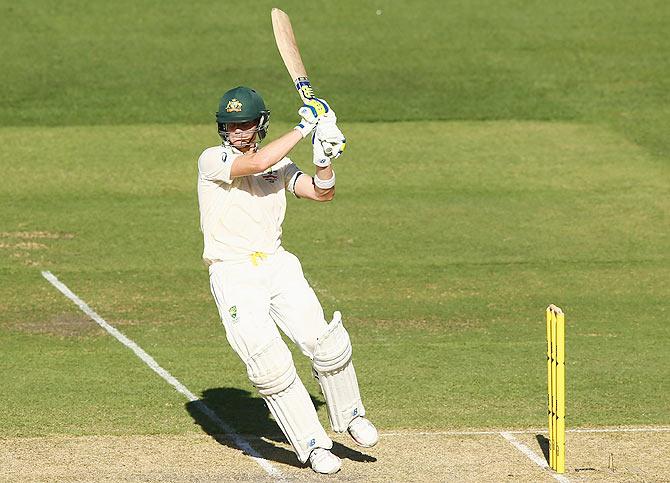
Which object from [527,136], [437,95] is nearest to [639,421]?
[527,136]

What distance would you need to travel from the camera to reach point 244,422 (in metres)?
10.2

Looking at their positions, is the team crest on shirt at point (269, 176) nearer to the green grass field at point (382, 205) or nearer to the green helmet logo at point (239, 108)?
the green helmet logo at point (239, 108)

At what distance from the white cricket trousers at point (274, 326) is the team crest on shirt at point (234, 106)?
101 cm

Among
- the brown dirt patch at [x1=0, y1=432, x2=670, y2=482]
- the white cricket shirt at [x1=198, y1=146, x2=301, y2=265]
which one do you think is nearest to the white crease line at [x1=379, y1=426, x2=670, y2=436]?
the brown dirt patch at [x1=0, y1=432, x2=670, y2=482]

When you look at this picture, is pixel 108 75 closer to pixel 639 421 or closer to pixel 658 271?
pixel 658 271

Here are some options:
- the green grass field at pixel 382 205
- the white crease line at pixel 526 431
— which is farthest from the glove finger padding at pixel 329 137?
the green grass field at pixel 382 205

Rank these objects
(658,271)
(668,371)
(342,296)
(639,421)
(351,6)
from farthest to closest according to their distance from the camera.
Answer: (351,6), (658,271), (342,296), (668,371), (639,421)

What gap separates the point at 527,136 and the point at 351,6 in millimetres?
6766

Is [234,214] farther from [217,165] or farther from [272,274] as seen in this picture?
[272,274]

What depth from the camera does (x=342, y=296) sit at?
1423 cm

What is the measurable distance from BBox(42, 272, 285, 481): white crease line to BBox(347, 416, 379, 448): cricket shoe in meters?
0.61

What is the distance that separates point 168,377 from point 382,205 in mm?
7055

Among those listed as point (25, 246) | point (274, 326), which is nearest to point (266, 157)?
point (274, 326)

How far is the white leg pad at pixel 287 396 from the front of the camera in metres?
8.70
